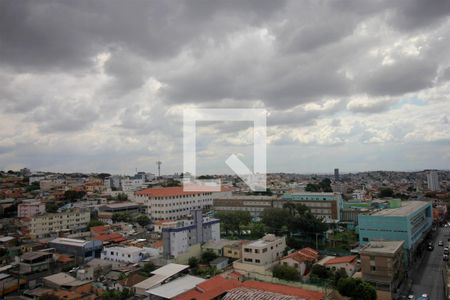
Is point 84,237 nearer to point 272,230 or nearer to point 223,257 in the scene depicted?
point 223,257

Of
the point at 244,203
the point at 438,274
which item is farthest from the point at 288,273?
the point at 244,203

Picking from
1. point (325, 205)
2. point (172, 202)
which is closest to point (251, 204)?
point (325, 205)

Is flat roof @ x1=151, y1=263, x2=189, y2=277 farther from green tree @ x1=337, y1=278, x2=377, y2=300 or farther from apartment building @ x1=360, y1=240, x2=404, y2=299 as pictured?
apartment building @ x1=360, y1=240, x2=404, y2=299

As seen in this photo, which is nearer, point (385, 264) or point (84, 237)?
point (385, 264)

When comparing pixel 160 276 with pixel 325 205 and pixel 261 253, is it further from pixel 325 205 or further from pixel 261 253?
pixel 325 205

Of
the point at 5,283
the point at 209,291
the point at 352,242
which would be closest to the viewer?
the point at 209,291

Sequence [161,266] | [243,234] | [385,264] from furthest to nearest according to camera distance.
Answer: [243,234] < [161,266] < [385,264]

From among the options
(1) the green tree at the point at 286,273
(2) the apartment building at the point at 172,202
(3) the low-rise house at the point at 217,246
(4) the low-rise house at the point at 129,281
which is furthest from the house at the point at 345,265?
(2) the apartment building at the point at 172,202
